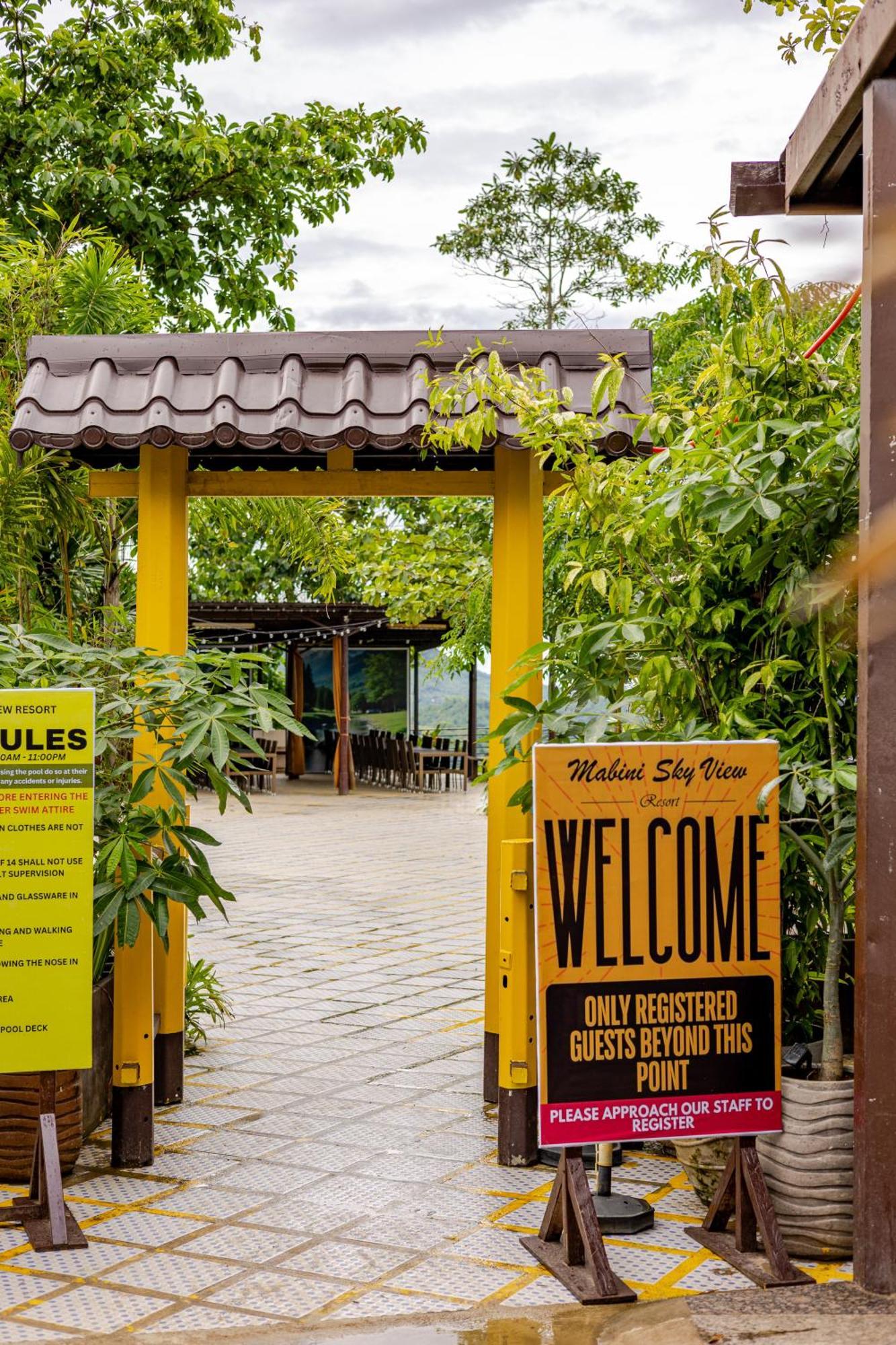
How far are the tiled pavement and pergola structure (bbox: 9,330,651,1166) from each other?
28 cm

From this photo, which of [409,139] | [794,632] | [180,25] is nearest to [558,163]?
[409,139]

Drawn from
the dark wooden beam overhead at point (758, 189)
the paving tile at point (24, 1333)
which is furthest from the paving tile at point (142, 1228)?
the dark wooden beam overhead at point (758, 189)

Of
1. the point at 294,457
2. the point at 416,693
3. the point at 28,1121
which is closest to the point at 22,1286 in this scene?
the point at 28,1121

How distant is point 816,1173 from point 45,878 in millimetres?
2286

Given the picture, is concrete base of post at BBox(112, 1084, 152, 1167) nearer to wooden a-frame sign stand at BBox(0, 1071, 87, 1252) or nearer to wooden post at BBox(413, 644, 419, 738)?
wooden a-frame sign stand at BBox(0, 1071, 87, 1252)

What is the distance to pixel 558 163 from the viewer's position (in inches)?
712

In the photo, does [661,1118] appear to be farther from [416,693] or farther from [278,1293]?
[416,693]

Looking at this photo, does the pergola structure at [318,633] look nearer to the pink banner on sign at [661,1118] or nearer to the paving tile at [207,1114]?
the paving tile at [207,1114]

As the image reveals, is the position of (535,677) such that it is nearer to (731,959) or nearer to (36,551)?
(731,959)

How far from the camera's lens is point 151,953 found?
15.0 ft

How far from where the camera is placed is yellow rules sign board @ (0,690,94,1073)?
3992mm

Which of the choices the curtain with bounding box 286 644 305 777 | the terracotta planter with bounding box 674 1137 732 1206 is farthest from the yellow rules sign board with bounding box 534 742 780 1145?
the curtain with bounding box 286 644 305 777

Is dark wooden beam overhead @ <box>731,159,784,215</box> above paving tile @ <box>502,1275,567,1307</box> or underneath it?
above

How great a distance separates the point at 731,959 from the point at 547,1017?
54 cm
